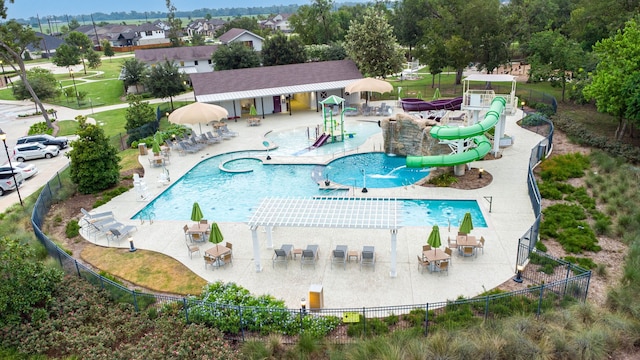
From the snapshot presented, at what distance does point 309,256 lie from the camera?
16.9 meters

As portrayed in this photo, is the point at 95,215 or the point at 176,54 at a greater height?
the point at 176,54

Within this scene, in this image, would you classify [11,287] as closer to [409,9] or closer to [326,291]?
[326,291]

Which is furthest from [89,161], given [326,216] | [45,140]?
[326,216]

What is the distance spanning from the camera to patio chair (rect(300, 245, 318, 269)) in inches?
659

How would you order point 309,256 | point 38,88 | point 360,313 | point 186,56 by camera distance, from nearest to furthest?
1. point 360,313
2. point 309,256
3. point 38,88
4. point 186,56

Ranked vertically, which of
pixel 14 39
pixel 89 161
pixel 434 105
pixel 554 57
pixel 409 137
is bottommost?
pixel 409 137

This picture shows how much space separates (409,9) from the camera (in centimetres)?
6750

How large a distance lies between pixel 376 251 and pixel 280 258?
374cm

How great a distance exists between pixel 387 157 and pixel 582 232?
13534 mm

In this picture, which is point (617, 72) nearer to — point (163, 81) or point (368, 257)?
point (368, 257)

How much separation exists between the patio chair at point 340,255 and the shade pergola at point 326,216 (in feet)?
3.19

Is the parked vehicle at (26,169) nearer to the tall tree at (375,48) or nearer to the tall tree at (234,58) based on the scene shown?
the tall tree at (375,48)

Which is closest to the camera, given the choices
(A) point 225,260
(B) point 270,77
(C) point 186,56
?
(A) point 225,260

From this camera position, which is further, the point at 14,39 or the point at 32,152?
the point at 14,39
